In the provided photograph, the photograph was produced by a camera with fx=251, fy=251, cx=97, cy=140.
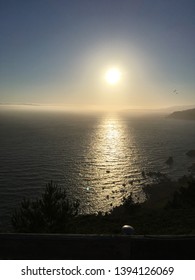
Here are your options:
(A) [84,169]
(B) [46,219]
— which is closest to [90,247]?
(B) [46,219]

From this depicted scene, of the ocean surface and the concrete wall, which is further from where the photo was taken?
the ocean surface

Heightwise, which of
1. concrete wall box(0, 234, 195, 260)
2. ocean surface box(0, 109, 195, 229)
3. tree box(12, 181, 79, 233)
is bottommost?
ocean surface box(0, 109, 195, 229)

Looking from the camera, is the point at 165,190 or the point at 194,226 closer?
the point at 194,226

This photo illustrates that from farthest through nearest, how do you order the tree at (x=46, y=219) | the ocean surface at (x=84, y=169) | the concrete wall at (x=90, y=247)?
the ocean surface at (x=84, y=169) < the tree at (x=46, y=219) < the concrete wall at (x=90, y=247)

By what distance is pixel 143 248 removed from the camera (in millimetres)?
7098

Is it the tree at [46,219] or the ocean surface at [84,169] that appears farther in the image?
the ocean surface at [84,169]

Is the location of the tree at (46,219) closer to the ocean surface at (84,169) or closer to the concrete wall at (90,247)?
the concrete wall at (90,247)

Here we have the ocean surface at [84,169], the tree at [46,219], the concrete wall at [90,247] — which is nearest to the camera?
the concrete wall at [90,247]

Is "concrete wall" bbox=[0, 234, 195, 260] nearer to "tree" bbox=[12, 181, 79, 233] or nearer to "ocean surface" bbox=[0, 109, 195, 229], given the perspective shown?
"tree" bbox=[12, 181, 79, 233]

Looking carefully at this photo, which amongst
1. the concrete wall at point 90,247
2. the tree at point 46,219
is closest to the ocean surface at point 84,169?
the tree at point 46,219

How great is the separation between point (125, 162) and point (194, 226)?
7459 centimetres

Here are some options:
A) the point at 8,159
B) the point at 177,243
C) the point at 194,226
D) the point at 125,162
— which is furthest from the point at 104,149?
the point at 177,243

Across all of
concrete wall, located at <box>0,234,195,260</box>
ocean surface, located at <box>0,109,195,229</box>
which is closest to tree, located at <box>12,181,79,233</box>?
concrete wall, located at <box>0,234,195,260</box>
